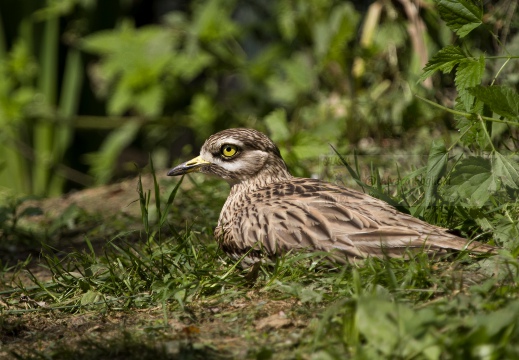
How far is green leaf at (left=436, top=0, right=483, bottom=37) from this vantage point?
4.29 metres

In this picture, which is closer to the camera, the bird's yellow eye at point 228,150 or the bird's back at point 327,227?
the bird's back at point 327,227

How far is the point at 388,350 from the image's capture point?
9.30ft

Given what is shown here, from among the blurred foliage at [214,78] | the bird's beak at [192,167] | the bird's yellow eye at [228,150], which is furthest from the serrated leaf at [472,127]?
the bird's beak at [192,167]

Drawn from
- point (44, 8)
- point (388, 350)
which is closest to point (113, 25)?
point (44, 8)

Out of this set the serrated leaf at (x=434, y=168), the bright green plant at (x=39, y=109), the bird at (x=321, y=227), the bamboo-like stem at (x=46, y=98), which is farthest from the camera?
the bamboo-like stem at (x=46, y=98)

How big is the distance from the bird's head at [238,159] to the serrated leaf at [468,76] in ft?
4.34

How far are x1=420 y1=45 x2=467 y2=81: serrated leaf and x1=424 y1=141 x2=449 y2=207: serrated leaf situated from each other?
0.40 m

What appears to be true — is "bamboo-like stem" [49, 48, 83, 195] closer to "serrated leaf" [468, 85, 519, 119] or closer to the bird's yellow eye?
the bird's yellow eye

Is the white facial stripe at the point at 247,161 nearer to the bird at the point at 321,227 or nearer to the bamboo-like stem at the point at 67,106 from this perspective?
the bird at the point at 321,227

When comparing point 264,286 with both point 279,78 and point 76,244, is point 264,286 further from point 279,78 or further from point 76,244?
point 279,78

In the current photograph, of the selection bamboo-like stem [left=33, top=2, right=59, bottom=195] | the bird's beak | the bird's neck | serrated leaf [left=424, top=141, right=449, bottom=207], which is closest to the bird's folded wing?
serrated leaf [left=424, top=141, right=449, bottom=207]

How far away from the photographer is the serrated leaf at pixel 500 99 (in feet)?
13.9

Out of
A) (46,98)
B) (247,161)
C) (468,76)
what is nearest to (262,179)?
(247,161)

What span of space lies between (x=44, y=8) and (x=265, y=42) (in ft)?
8.45
